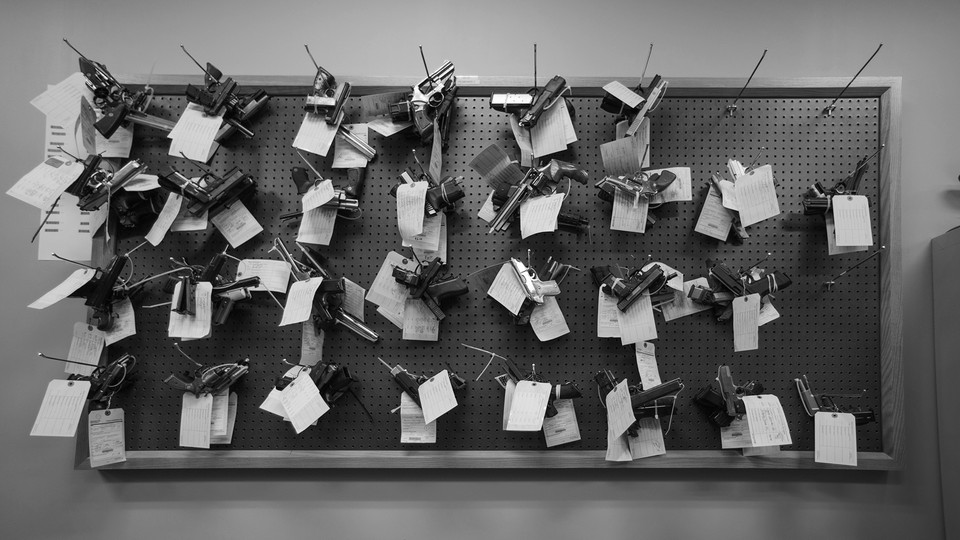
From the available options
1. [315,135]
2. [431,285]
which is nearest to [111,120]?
[315,135]

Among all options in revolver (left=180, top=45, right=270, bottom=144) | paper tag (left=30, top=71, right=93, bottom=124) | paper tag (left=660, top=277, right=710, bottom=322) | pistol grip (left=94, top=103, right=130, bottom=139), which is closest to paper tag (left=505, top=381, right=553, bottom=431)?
paper tag (left=660, top=277, right=710, bottom=322)

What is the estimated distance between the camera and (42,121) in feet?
5.37

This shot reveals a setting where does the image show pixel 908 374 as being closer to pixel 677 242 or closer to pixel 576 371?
pixel 677 242

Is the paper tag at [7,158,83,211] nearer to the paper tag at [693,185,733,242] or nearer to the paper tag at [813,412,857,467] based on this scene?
the paper tag at [693,185,733,242]

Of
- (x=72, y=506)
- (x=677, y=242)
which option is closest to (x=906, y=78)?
(x=677, y=242)

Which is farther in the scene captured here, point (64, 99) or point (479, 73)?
point (479, 73)

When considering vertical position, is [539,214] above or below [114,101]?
below

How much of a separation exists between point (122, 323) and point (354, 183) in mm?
829

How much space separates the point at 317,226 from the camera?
1.51 m

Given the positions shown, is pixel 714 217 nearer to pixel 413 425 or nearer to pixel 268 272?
pixel 413 425

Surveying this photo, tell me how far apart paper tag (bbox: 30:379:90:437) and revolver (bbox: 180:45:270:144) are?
2.78 ft

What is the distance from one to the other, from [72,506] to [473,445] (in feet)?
4.18

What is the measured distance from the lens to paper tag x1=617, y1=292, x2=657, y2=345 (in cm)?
147

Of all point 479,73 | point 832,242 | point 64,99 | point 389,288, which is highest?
point 479,73
